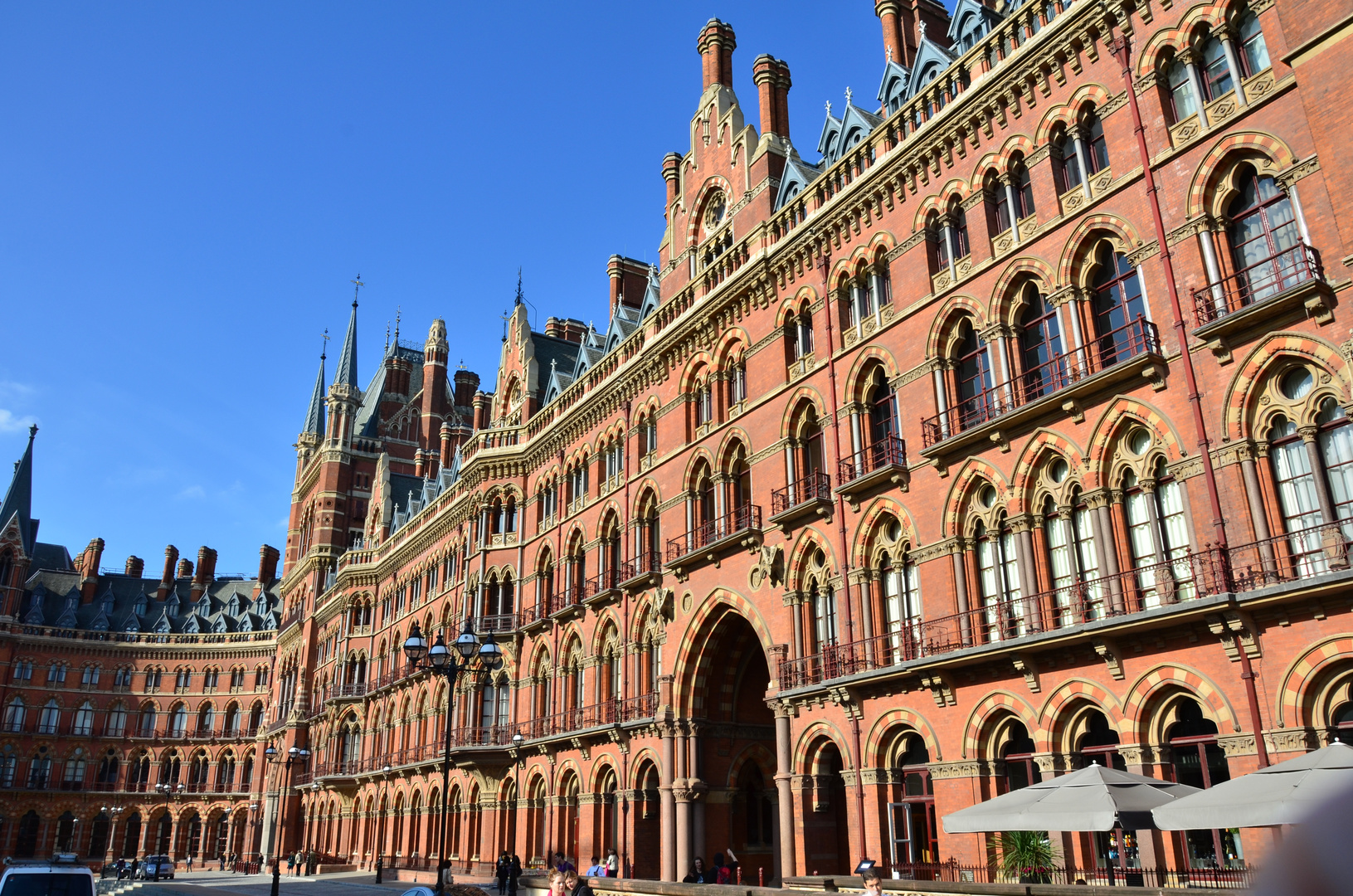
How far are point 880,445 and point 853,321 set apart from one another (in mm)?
4069

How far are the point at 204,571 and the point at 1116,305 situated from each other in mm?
97266

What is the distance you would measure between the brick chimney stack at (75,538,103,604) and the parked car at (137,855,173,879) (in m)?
43.6

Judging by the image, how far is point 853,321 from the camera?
2892 centimetres

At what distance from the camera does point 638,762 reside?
1358 inches

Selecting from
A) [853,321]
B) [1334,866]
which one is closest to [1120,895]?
[1334,866]

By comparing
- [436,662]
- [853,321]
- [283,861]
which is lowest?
[283,861]

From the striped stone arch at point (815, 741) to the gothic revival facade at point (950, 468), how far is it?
0.10m

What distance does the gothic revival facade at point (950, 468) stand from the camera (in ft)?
58.5

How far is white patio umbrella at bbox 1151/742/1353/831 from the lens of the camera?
12594 mm

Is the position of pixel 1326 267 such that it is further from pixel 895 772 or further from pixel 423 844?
pixel 423 844

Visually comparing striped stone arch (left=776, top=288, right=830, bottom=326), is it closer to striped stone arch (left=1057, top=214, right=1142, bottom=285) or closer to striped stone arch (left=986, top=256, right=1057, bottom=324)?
striped stone arch (left=986, top=256, right=1057, bottom=324)

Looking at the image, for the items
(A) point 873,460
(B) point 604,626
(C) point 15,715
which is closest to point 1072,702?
(A) point 873,460

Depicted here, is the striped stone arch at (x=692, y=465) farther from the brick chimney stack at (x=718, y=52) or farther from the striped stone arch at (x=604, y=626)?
the brick chimney stack at (x=718, y=52)

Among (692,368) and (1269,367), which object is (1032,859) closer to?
(1269,367)
